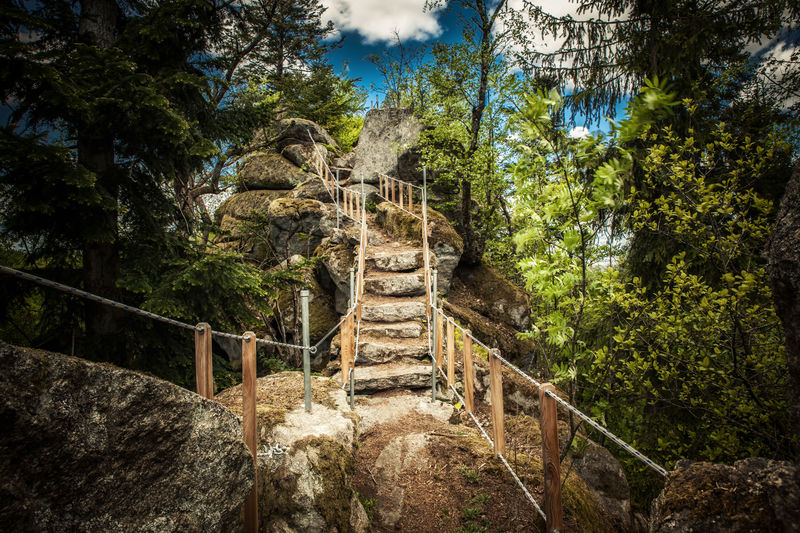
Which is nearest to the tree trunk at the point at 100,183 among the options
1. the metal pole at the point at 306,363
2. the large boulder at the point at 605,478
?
the metal pole at the point at 306,363

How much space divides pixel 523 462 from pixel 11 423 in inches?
149

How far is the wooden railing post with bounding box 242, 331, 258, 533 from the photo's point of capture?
7.76ft

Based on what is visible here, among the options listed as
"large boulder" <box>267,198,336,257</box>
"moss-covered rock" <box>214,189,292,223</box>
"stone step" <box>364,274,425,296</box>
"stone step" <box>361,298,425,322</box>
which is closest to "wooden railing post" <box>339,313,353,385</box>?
"stone step" <box>361,298,425,322</box>

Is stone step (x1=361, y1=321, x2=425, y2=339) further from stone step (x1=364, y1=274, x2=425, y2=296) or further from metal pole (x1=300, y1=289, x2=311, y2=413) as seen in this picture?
metal pole (x1=300, y1=289, x2=311, y2=413)

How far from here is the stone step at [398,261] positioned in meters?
9.30

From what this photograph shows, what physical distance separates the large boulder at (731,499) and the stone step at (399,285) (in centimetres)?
693

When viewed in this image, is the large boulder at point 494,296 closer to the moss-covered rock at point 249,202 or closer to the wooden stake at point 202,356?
the moss-covered rock at point 249,202

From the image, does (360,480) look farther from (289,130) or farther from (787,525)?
(289,130)

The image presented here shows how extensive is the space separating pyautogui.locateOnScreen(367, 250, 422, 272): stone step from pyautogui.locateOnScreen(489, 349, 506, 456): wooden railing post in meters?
5.93

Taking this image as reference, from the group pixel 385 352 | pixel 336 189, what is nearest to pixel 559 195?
pixel 385 352

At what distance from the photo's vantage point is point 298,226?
1227 centimetres

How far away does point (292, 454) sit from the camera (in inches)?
110

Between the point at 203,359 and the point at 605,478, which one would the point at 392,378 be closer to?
the point at 605,478

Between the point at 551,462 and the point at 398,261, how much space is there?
714cm
